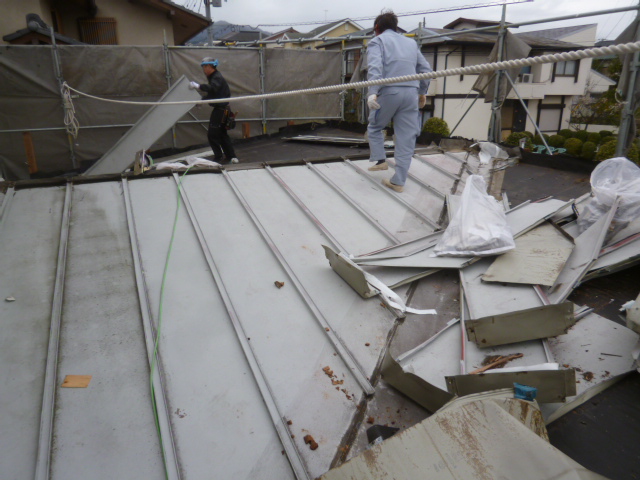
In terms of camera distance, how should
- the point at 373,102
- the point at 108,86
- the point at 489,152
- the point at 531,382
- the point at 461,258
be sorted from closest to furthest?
the point at 531,382, the point at 461,258, the point at 373,102, the point at 489,152, the point at 108,86

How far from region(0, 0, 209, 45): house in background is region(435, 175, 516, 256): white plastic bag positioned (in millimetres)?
8356

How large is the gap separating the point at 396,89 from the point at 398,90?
19mm

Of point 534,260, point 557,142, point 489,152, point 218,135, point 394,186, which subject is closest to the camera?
point 534,260

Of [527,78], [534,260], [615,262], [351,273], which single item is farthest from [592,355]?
[527,78]

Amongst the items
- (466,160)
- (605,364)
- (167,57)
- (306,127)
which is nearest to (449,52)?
(306,127)

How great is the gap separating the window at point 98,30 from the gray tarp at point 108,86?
3.47 metres

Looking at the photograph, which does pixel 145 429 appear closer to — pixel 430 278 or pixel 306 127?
pixel 430 278

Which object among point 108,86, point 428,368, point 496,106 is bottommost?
point 428,368

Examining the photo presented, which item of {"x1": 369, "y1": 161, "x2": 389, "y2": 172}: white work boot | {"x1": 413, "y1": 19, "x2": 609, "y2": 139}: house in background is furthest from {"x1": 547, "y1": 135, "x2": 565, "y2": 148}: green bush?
{"x1": 369, "y1": 161, "x2": 389, "y2": 172}: white work boot

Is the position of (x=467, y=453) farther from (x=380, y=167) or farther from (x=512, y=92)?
(x=512, y=92)

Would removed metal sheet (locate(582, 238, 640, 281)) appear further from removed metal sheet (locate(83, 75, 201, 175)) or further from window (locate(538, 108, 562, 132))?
window (locate(538, 108, 562, 132))

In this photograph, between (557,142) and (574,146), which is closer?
(574,146)

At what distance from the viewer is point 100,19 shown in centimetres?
984

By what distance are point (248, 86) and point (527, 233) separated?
717cm
